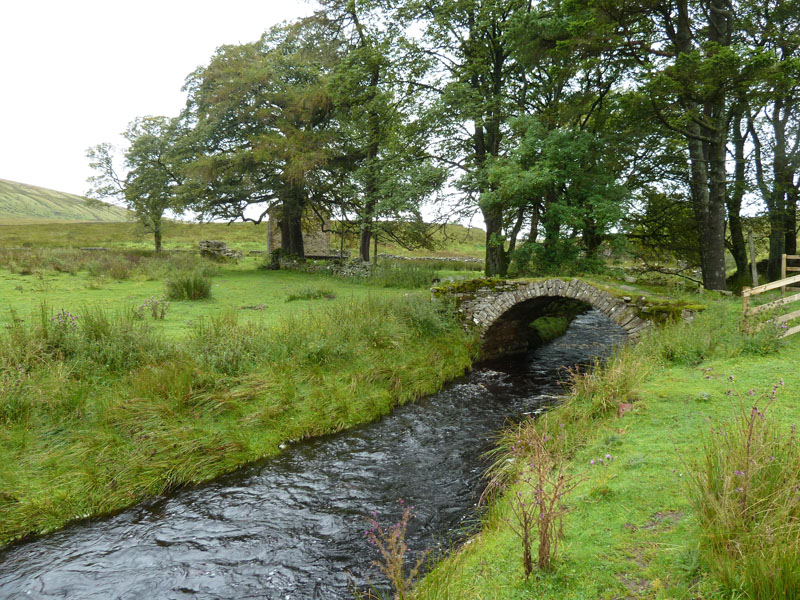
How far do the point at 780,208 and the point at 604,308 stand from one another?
10.1 m

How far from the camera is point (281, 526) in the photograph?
532cm

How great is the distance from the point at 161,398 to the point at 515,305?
29.1 feet

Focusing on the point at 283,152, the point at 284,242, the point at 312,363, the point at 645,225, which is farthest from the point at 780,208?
the point at 284,242

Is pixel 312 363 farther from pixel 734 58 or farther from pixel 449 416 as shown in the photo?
pixel 734 58

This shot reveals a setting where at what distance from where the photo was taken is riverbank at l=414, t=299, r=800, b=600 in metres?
3.01

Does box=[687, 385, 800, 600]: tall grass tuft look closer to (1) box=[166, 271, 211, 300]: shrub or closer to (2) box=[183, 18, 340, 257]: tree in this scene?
(1) box=[166, 271, 211, 300]: shrub

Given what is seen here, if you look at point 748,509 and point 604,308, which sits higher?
point 604,308

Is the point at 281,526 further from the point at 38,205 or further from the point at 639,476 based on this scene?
the point at 38,205

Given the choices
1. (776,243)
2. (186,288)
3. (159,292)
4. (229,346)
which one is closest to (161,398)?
(229,346)

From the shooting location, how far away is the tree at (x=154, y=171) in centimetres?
2802

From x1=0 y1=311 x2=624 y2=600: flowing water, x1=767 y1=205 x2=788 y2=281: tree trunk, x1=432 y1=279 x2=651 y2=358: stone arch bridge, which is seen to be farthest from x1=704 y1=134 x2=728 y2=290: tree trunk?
x1=0 y1=311 x2=624 y2=600: flowing water

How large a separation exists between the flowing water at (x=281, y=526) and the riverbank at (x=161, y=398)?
423 millimetres

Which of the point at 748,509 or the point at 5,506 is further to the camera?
the point at 5,506

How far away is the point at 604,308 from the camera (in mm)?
10711
